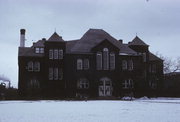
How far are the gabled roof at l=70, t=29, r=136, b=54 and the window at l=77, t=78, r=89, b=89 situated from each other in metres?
4.54

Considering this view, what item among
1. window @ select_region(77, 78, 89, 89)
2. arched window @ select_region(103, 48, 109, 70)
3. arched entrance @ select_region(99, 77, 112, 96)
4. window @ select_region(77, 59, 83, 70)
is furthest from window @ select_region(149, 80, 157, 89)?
window @ select_region(77, 59, 83, 70)

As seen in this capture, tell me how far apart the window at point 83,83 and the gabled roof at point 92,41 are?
4540mm

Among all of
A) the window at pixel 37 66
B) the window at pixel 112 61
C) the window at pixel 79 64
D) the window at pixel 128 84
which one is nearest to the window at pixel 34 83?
the window at pixel 37 66

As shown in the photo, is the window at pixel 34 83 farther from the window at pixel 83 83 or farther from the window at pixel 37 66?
the window at pixel 83 83

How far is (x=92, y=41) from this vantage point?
56656 mm

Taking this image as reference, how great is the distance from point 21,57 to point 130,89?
18498mm

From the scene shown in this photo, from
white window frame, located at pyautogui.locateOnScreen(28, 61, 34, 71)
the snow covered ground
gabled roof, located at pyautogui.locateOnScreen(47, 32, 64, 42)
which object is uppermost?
gabled roof, located at pyautogui.locateOnScreen(47, 32, 64, 42)

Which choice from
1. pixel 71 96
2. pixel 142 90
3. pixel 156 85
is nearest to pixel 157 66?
pixel 156 85

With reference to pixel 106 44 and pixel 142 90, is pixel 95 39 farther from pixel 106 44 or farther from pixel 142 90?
pixel 142 90

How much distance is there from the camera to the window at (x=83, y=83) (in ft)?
178

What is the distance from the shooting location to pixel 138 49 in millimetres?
60156

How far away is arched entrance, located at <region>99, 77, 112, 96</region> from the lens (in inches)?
2172

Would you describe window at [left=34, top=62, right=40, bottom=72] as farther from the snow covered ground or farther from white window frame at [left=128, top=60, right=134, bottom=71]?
the snow covered ground

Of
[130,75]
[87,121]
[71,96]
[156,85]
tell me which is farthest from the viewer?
[156,85]
